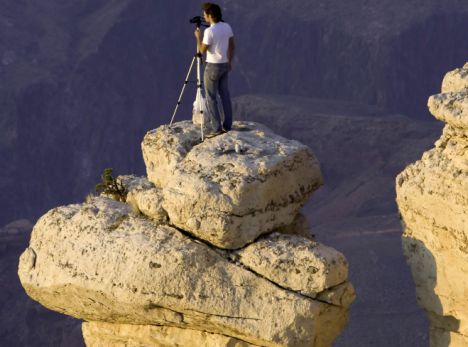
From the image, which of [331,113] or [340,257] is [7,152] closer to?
[331,113]

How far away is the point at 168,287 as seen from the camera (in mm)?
19594

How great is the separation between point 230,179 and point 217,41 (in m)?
3.11

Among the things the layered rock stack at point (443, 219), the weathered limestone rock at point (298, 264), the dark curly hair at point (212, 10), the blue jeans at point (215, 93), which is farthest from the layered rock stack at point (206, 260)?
the dark curly hair at point (212, 10)

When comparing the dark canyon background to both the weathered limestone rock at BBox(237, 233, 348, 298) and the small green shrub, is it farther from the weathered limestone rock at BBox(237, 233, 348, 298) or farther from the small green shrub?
the weathered limestone rock at BBox(237, 233, 348, 298)

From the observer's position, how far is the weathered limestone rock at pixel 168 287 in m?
19.5

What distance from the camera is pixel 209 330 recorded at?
20.1m

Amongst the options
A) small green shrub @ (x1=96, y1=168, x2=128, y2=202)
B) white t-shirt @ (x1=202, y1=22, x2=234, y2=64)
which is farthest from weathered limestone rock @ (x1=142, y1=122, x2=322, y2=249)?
white t-shirt @ (x1=202, y1=22, x2=234, y2=64)

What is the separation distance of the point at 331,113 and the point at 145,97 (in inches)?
1067

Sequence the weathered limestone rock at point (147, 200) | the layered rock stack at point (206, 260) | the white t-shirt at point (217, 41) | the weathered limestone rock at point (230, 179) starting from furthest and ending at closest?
the white t-shirt at point (217, 41) → the weathered limestone rock at point (147, 200) → the weathered limestone rock at point (230, 179) → the layered rock stack at point (206, 260)

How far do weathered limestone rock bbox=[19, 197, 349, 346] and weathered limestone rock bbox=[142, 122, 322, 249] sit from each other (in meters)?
0.52

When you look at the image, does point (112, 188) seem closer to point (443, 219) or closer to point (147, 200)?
point (147, 200)

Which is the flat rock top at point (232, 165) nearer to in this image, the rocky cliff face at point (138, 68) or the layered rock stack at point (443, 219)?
the layered rock stack at point (443, 219)

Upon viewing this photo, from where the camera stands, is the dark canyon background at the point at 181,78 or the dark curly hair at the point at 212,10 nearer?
the dark curly hair at the point at 212,10

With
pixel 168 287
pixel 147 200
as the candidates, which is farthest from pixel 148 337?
pixel 147 200
